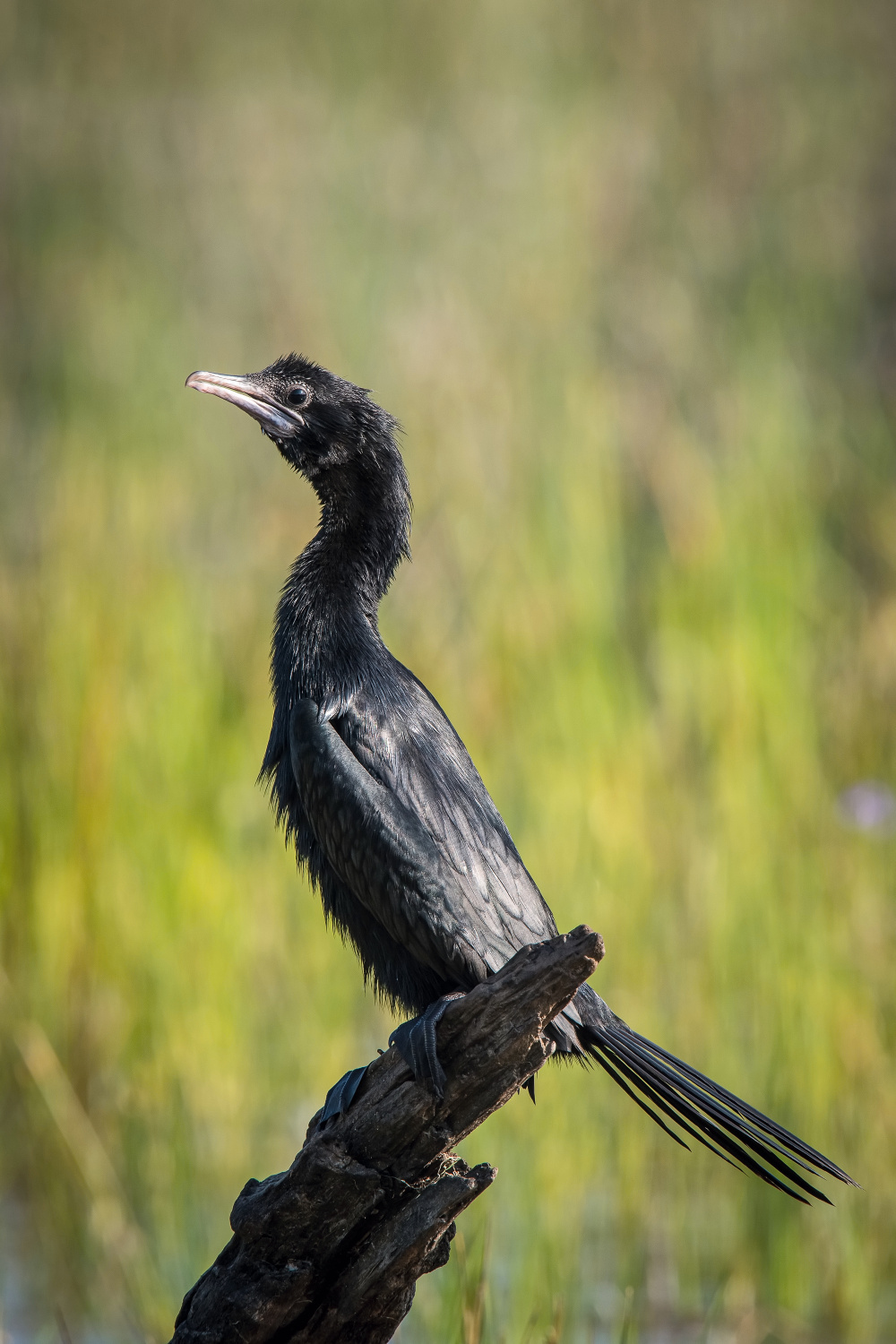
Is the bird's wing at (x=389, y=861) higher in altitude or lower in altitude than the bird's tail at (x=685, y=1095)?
higher

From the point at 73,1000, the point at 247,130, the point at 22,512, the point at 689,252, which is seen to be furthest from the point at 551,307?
the point at 73,1000

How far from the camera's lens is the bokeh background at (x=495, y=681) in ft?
13.1

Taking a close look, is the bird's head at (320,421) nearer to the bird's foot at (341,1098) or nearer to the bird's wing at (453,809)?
the bird's wing at (453,809)

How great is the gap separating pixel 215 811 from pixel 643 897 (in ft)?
4.79

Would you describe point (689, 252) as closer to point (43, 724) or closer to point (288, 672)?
point (43, 724)

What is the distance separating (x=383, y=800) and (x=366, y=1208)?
2.27 feet

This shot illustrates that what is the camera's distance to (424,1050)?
2.25 meters

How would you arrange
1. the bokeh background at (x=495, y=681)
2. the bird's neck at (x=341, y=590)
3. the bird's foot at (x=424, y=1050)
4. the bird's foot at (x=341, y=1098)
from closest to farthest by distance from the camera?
the bird's foot at (x=424, y=1050) < the bird's foot at (x=341, y=1098) < the bird's neck at (x=341, y=590) < the bokeh background at (x=495, y=681)

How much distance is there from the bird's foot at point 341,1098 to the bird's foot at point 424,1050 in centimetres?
17

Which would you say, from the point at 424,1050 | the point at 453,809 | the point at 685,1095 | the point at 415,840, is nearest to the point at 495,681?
the point at 453,809

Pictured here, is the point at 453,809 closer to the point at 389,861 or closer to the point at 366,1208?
the point at 389,861

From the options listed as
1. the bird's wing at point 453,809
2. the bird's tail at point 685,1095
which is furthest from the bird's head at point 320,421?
the bird's tail at point 685,1095

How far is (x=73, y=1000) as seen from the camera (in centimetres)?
452

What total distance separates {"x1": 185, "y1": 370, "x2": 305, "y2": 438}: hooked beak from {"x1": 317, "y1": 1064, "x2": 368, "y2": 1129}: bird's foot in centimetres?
134
